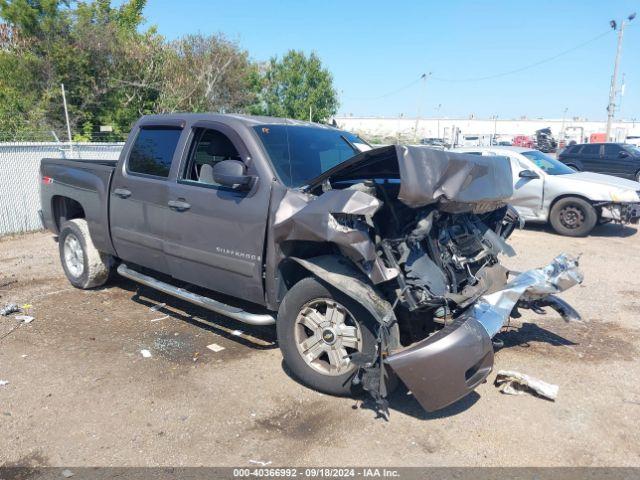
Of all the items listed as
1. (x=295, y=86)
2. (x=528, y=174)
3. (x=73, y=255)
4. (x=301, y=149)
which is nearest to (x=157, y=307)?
(x=73, y=255)

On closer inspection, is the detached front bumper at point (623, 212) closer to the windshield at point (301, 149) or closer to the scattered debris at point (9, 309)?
the windshield at point (301, 149)

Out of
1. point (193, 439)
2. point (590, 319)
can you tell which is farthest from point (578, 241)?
point (193, 439)

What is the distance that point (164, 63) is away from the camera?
23.3 meters

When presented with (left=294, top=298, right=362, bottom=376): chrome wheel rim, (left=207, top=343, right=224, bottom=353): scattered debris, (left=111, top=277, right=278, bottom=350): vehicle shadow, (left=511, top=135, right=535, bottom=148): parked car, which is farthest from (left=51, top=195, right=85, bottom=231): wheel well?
(left=511, top=135, right=535, bottom=148): parked car

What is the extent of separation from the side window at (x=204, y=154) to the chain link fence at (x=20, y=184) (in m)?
6.69

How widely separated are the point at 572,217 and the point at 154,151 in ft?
27.1

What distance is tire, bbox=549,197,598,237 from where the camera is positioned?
1001 centimetres

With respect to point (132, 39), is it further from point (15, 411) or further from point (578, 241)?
point (15, 411)

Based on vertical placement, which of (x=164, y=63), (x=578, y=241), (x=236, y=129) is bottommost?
(x=578, y=241)

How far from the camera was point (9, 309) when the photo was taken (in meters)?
5.63

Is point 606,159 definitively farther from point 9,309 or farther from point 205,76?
point 9,309

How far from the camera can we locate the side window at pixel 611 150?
19250 millimetres

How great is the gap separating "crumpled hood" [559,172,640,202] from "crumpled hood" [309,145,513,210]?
6817 millimetres

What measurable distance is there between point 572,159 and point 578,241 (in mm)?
10913
